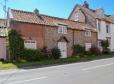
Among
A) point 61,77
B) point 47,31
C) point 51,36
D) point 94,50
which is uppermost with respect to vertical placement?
point 47,31

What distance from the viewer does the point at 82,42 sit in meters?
34.6

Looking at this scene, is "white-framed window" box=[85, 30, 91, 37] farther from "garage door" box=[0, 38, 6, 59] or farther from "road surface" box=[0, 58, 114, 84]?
"road surface" box=[0, 58, 114, 84]

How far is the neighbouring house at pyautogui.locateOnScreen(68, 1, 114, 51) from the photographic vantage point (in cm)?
4031

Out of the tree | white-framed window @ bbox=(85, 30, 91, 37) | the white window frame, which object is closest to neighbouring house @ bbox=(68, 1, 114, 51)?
the white window frame

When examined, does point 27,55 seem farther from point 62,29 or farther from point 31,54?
point 62,29

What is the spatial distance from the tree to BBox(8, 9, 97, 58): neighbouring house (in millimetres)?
1158

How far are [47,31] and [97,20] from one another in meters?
14.7

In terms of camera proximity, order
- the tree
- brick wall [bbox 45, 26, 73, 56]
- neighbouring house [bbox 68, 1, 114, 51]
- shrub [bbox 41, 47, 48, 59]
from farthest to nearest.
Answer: neighbouring house [bbox 68, 1, 114, 51]
brick wall [bbox 45, 26, 73, 56]
shrub [bbox 41, 47, 48, 59]
the tree

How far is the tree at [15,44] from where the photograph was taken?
78.2ft

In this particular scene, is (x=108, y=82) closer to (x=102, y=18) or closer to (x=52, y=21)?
(x=52, y=21)

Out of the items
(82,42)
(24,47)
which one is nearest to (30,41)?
(24,47)

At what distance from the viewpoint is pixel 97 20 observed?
4031 centimetres

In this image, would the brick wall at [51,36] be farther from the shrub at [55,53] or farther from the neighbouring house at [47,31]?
the shrub at [55,53]

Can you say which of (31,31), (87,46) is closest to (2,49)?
(31,31)
